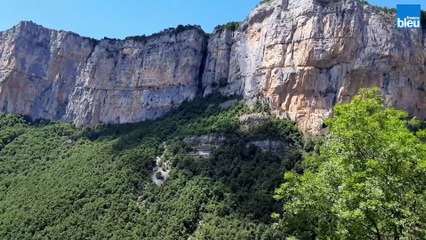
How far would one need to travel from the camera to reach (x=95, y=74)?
109 metres

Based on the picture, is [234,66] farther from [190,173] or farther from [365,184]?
[365,184]

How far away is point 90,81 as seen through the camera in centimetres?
10844

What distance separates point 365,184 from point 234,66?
7779 cm

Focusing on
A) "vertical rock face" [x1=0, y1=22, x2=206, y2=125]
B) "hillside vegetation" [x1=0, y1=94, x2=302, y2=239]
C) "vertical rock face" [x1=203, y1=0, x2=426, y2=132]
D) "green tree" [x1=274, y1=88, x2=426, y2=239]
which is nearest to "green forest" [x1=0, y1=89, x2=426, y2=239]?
"green tree" [x1=274, y1=88, x2=426, y2=239]

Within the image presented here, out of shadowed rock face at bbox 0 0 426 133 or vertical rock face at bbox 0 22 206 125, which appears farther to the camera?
vertical rock face at bbox 0 22 206 125

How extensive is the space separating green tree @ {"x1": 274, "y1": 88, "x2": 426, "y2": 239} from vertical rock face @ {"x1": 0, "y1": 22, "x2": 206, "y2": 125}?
78.8m

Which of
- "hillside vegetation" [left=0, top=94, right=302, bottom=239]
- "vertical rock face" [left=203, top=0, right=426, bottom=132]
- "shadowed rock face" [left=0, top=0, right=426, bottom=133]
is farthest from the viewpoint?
"shadowed rock face" [left=0, top=0, right=426, bottom=133]

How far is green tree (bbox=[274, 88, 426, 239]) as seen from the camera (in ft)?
46.0

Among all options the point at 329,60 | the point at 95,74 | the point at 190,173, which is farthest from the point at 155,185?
the point at 95,74

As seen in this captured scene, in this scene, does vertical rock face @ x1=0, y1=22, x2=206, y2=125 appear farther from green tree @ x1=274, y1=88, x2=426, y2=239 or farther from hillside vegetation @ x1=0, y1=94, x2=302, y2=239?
green tree @ x1=274, y1=88, x2=426, y2=239

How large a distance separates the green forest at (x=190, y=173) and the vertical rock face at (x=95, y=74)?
20.7 feet

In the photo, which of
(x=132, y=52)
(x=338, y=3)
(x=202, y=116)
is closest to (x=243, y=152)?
(x=202, y=116)

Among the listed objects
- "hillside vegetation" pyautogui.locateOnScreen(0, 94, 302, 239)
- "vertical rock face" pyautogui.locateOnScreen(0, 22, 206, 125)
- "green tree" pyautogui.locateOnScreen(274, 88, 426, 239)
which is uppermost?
"vertical rock face" pyautogui.locateOnScreen(0, 22, 206, 125)

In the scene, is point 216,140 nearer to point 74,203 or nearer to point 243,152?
point 243,152
